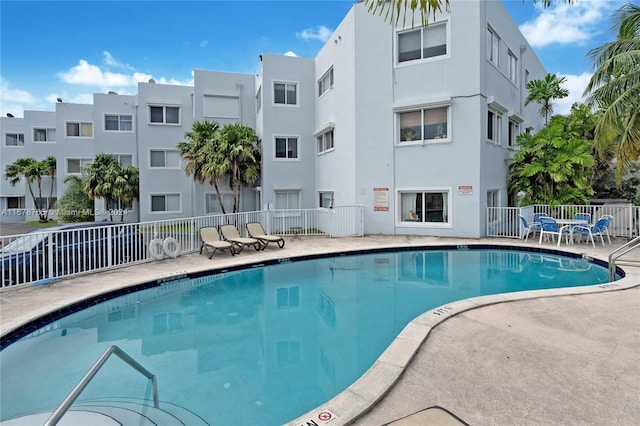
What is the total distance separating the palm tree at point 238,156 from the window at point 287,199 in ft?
5.72

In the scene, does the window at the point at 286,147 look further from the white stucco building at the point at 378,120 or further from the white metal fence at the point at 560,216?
the white metal fence at the point at 560,216

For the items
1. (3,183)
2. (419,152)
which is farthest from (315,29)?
(3,183)

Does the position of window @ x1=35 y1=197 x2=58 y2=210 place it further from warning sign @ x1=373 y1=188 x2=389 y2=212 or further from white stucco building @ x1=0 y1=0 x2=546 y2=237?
warning sign @ x1=373 y1=188 x2=389 y2=212

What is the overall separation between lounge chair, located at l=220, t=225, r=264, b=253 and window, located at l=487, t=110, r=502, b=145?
1035 cm

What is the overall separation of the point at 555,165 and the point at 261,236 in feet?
39.2

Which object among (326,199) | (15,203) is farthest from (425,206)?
(15,203)

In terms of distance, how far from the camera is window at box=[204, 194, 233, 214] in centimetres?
2067

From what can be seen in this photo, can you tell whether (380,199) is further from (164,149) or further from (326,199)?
(164,149)

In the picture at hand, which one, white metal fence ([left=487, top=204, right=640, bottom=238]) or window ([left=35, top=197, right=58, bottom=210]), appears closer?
white metal fence ([left=487, top=204, right=640, bottom=238])

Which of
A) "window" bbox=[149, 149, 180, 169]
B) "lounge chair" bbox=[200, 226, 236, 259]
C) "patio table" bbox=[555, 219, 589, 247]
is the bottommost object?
"lounge chair" bbox=[200, 226, 236, 259]

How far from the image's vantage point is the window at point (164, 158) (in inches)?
823

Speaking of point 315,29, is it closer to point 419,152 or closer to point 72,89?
point 419,152

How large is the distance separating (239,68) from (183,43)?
147 inches

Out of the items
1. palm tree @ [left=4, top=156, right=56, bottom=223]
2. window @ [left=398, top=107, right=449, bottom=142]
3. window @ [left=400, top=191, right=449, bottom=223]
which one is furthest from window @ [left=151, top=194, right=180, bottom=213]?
window @ [left=398, top=107, right=449, bottom=142]
